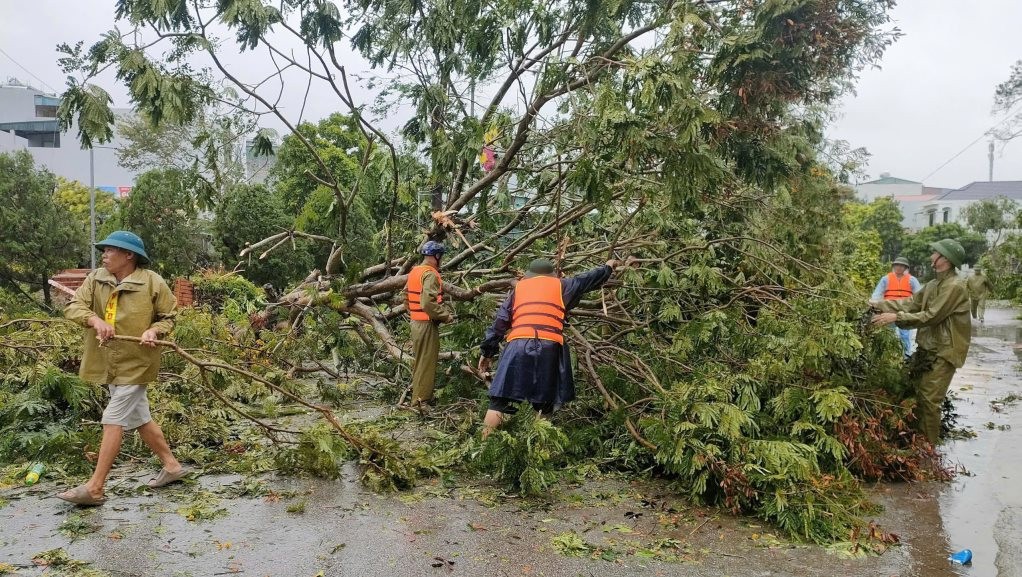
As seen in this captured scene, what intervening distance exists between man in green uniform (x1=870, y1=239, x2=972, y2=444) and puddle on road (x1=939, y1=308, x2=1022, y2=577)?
0.55 meters

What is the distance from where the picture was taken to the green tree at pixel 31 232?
15.7m

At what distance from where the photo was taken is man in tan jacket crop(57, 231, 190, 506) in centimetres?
419

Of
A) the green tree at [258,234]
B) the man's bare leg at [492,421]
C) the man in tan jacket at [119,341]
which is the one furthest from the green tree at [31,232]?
the man's bare leg at [492,421]

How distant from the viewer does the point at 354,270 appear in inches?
300

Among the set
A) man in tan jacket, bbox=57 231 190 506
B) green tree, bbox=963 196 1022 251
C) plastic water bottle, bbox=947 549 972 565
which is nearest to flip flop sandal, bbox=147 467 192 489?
man in tan jacket, bbox=57 231 190 506

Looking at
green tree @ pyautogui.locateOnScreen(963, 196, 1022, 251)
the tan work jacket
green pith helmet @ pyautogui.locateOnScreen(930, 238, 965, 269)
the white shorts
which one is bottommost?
the white shorts

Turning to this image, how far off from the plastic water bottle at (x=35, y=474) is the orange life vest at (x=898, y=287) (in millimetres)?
8475

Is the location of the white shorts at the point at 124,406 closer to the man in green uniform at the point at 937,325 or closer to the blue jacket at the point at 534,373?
the blue jacket at the point at 534,373

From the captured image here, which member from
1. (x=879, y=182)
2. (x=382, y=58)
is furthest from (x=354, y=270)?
(x=879, y=182)

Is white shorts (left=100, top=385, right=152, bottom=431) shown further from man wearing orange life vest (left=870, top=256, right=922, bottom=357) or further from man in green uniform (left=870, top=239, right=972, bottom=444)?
man wearing orange life vest (left=870, top=256, right=922, bottom=357)

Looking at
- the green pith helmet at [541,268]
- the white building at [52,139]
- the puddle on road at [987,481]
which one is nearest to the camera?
the puddle on road at [987,481]

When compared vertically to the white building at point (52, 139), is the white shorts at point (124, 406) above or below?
below

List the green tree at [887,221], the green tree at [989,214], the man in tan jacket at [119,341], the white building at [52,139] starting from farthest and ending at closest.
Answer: the white building at [52,139] → the green tree at [887,221] → the green tree at [989,214] → the man in tan jacket at [119,341]

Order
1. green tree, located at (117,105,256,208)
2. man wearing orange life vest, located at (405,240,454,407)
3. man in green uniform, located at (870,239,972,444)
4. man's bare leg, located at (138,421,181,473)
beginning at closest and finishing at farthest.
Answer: man's bare leg, located at (138,421,181,473) → man in green uniform, located at (870,239,972,444) → man wearing orange life vest, located at (405,240,454,407) → green tree, located at (117,105,256,208)
